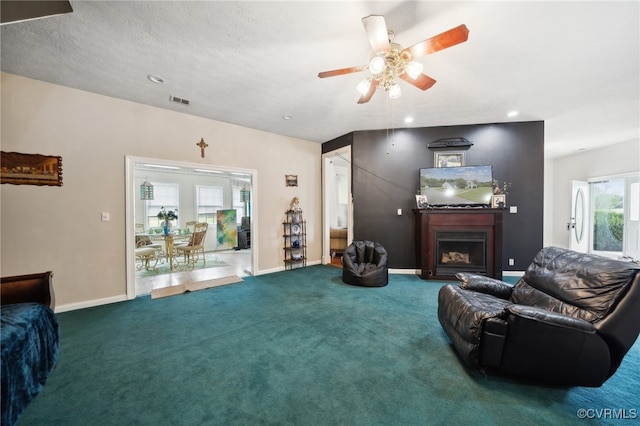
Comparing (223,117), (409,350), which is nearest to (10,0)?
(223,117)

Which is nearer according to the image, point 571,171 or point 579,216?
point 579,216

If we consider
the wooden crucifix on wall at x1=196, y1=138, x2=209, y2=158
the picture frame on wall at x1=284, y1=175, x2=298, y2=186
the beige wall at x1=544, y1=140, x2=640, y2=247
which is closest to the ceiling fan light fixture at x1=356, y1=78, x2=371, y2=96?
the wooden crucifix on wall at x1=196, y1=138, x2=209, y2=158

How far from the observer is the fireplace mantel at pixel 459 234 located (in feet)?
13.3

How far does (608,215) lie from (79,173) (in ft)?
35.4

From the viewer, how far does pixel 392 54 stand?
1870mm

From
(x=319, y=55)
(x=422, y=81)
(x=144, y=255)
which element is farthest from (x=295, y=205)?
(x=422, y=81)

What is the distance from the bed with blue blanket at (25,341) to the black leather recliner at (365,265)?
3.35m

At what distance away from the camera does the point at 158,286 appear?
3.93 meters

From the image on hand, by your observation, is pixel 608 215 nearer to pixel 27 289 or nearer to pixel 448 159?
pixel 448 159

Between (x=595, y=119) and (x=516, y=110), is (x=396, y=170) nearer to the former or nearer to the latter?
(x=516, y=110)

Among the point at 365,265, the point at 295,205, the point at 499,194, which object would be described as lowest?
A: the point at 365,265

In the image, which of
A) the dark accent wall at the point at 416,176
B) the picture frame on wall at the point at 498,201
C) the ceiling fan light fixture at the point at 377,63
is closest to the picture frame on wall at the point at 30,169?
the ceiling fan light fixture at the point at 377,63

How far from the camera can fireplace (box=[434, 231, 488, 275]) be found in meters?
4.12

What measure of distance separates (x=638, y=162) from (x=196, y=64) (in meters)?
8.86
